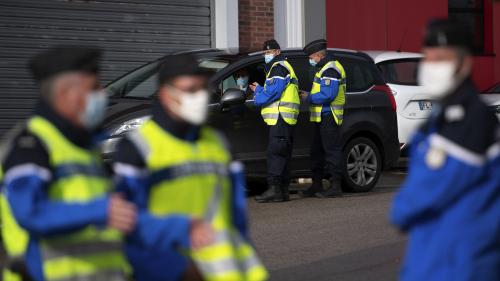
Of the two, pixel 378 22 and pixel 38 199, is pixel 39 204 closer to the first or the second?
pixel 38 199

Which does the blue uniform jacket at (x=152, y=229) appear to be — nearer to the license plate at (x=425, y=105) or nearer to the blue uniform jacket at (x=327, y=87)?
the blue uniform jacket at (x=327, y=87)

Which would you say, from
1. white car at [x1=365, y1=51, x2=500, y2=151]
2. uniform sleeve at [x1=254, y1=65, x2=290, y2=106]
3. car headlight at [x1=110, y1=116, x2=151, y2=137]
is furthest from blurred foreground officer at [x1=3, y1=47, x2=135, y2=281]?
white car at [x1=365, y1=51, x2=500, y2=151]

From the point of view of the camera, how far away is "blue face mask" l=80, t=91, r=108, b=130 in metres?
3.91

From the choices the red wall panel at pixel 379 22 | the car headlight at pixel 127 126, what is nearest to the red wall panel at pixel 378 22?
the red wall panel at pixel 379 22

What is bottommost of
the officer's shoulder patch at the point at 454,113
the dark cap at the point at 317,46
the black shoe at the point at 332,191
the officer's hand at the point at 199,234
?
the black shoe at the point at 332,191

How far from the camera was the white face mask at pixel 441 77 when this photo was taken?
14.1 feet

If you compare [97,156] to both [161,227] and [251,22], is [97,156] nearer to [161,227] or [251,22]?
[161,227]

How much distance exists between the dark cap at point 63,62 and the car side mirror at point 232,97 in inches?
337

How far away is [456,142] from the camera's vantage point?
425cm

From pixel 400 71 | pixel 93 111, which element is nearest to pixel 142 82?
pixel 400 71

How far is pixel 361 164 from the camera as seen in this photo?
1429 centimetres

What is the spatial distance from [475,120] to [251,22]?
1494 cm

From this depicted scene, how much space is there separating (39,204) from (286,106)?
915 centimetres

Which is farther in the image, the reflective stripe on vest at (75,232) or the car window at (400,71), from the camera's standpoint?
the car window at (400,71)
